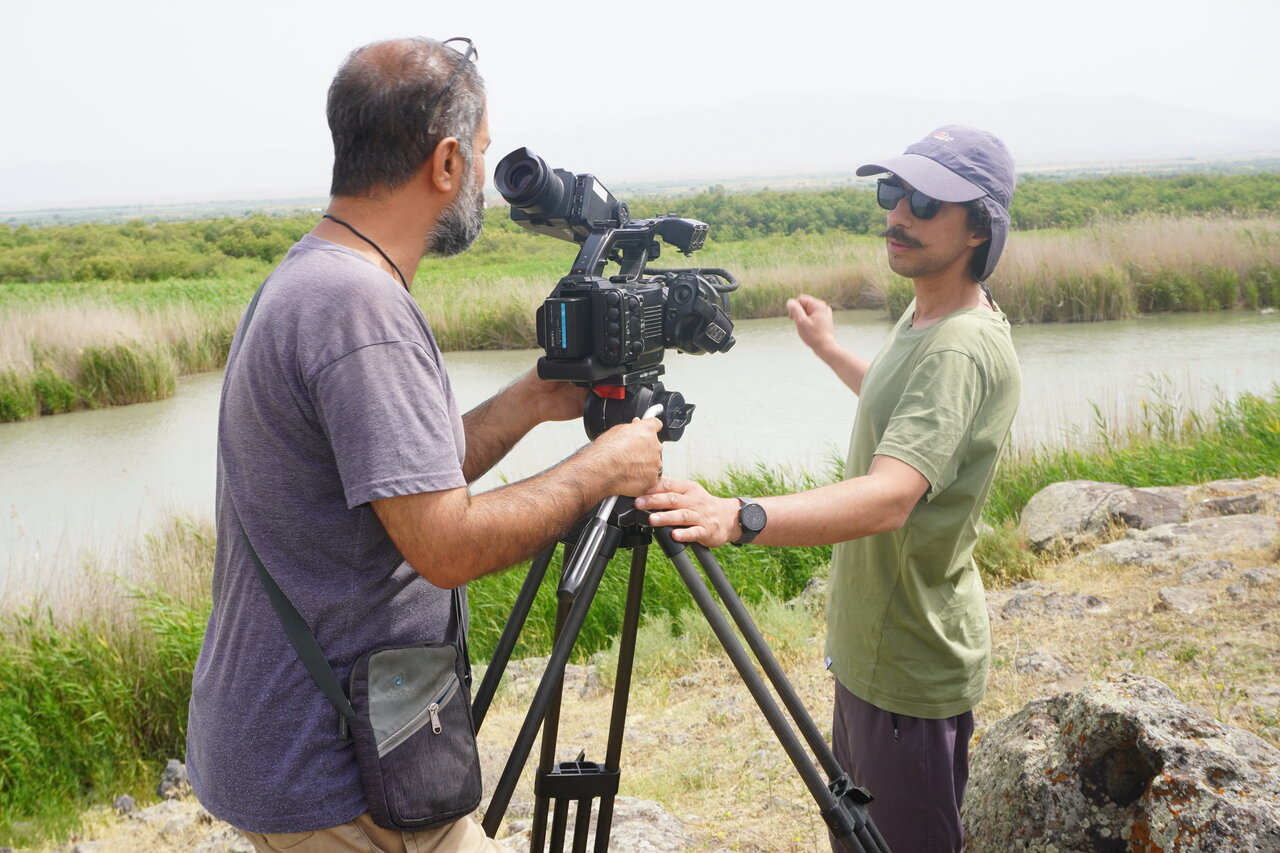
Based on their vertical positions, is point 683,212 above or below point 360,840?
below

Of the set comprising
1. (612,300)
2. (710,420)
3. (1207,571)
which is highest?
(612,300)

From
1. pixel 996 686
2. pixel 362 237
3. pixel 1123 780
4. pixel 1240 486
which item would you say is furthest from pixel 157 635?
pixel 1240 486

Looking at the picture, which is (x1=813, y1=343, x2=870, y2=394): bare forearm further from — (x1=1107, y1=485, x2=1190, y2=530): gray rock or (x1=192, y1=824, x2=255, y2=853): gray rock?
(x1=1107, y1=485, x2=1190, y2=530): gray rock

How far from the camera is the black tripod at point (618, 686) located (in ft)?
4.81

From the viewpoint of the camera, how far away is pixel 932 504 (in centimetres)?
180

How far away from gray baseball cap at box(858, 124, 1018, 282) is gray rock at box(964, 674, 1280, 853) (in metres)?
0.86

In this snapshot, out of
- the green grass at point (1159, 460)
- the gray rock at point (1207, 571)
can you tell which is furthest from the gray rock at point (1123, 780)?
the green grass at point (1159, 460)

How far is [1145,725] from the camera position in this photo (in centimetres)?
167

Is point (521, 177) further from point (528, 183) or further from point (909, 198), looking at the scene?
point (909, 198)

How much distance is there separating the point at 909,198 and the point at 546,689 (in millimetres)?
1164

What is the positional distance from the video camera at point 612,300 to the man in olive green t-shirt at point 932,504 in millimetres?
380

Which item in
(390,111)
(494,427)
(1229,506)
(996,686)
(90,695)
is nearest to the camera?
(390,111)

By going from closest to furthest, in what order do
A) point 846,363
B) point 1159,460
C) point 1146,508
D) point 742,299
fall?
1. point 846,363
2. point 1146,508
3. point 1159,460
4. point 742,299

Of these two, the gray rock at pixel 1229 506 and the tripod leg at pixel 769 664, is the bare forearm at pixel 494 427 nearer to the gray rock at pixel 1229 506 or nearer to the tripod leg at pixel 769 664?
the tripod leg at pixel 769 664
